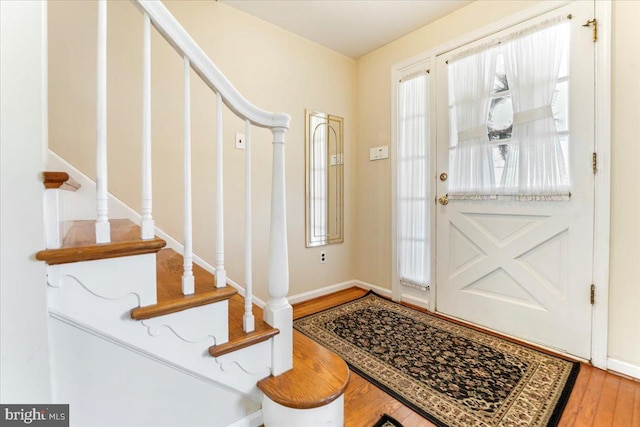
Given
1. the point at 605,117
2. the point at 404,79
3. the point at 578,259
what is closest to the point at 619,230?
the point at 578,259

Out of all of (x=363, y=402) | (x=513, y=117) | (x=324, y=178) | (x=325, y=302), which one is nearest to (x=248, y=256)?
(x=363, y=402)

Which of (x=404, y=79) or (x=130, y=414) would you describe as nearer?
(x=130, y=414)

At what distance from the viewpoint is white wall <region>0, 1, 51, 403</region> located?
75cm

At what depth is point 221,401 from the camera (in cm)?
111

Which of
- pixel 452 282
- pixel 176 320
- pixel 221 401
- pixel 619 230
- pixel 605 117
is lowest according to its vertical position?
pixel 221 401

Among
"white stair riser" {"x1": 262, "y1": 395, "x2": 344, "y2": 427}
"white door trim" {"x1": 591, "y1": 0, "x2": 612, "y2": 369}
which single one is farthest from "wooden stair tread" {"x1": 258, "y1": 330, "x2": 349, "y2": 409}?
"white door trim" {"x1": 591, "y1": 0, "x2": 612, "y2": 369}

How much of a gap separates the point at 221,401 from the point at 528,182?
2173 millimetres

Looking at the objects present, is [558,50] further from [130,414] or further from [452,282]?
[130,414]

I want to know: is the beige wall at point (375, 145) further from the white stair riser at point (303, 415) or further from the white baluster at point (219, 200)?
the white baluster at point (219, 200)

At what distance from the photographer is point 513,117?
1921 mm

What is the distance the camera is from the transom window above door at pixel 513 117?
69.1 inches

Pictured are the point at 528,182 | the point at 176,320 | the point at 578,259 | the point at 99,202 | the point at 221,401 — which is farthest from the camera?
the point at 528,182

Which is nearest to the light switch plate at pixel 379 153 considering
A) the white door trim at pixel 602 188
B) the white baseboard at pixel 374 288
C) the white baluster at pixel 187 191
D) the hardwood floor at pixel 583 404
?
the white baseboard at pixel 374 288

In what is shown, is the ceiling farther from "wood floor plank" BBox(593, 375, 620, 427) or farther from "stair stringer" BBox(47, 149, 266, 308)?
"wood floor plank" BBox(593, 375, 620, 427)
